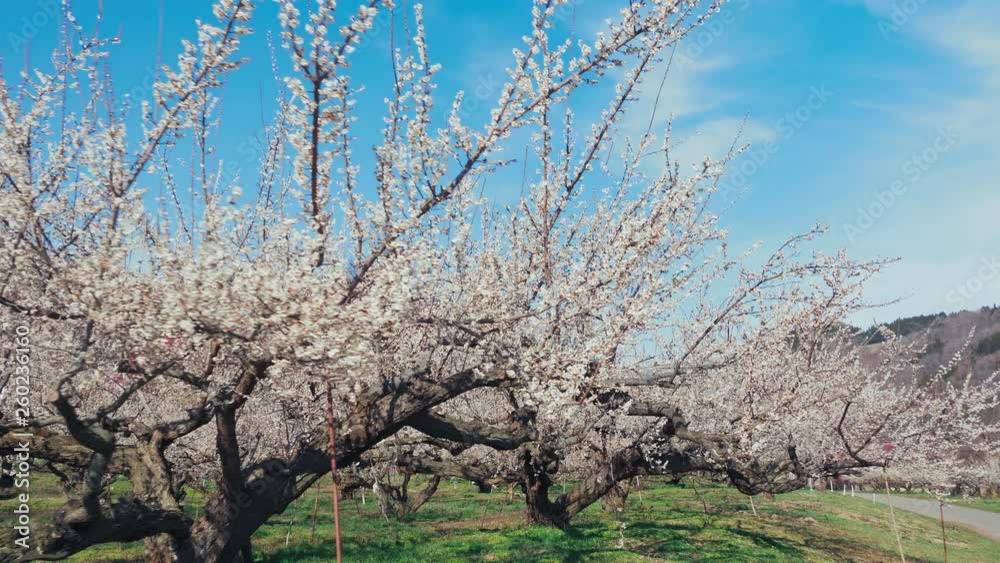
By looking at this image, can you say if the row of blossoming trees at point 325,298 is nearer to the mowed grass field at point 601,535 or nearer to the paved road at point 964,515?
the mowed grass field at point 601,535

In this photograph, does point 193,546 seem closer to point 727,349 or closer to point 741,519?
point 727,349

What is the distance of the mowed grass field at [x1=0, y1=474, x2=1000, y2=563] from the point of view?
13.0 m

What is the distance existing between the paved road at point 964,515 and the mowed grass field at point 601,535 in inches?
124

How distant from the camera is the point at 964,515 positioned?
37156 millimetres

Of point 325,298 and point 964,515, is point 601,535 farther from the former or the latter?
point 964,515

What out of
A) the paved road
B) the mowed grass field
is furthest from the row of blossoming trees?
the paved road

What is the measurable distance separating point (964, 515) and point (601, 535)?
33593mm

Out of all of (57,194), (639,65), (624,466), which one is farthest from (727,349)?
(57,194)

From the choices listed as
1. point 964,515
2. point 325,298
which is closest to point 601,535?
point 325,298

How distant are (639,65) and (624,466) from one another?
9.11m

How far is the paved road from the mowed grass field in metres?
3.14

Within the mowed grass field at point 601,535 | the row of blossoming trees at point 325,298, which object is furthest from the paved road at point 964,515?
the row of blossoming trees at point 325,298

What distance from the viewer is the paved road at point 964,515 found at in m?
31.1

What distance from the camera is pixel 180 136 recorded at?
18.5 ft
